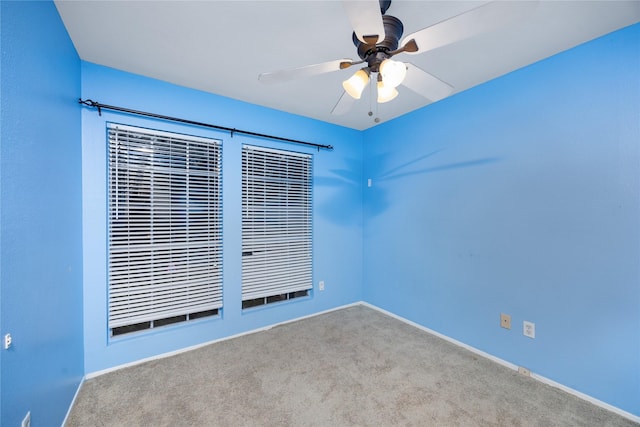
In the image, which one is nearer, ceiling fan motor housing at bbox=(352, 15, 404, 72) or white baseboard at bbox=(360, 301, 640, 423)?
ceiling fan motor housing at bbox=(352, 15, 404, 72)

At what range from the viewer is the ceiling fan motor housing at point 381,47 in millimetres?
1307

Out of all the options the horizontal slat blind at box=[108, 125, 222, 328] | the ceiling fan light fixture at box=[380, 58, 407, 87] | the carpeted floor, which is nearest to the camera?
the ceiling fan light fixture at box=[380, 58, 407, 87]

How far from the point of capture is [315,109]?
118 inches

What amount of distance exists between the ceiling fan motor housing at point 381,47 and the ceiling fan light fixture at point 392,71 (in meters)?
0.11

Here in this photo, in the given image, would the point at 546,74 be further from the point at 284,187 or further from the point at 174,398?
the point at 174,398

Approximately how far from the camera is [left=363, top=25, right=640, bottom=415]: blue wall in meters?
1.68

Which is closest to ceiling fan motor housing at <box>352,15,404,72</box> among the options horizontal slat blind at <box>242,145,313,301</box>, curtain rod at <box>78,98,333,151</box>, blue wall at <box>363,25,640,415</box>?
blue wall at <box>363,25,640,415</box>

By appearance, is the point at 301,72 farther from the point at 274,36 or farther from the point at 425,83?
the point at 425,83

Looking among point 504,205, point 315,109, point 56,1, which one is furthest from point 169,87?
point 504,205

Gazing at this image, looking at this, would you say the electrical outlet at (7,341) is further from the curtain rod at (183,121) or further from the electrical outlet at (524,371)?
the electrical outlet at (524,371)

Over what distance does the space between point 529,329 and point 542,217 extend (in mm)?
915

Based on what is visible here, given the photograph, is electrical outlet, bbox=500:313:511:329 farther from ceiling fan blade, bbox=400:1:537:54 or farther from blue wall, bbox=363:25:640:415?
ceiling fan blade, bbox=400:1:537:54

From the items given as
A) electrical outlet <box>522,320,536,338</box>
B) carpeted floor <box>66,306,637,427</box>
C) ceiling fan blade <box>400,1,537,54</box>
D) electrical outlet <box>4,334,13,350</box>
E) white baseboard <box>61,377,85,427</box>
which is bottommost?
carpeted floor <box>66,306,637,427</box>

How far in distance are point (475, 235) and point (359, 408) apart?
1.80 m
